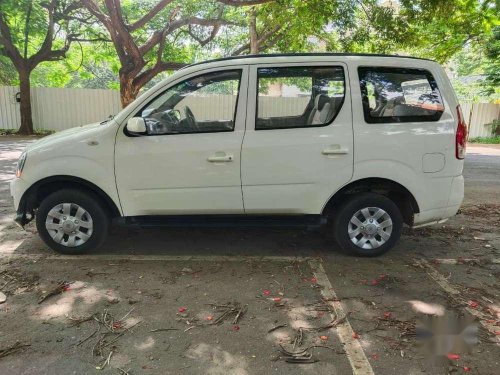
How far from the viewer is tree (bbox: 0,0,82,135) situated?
51.8 feet

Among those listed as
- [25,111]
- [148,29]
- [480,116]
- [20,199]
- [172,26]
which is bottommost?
[20,199]

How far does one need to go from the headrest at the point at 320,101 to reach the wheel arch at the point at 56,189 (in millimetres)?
2333

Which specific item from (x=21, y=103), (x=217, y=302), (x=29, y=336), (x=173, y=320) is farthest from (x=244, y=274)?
(x=21, y=103)

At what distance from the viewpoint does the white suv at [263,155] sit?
14.0 feet

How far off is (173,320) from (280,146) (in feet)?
6.38

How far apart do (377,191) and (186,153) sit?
2.08 metres

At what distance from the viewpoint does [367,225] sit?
4496 millimetres

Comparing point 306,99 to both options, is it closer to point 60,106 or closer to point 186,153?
point 186,153

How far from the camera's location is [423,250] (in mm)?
4926

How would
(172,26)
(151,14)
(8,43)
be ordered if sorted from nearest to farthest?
(151,14)
(172,26)
(8,43)

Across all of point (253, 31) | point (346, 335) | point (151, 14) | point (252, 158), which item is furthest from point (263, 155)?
point (253, 31)

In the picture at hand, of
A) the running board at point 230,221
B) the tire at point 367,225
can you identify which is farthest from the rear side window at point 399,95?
the running board at point 230,221

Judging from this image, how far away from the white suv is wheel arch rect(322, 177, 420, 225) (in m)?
0.01

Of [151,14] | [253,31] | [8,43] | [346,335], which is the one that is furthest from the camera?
[8,43]
